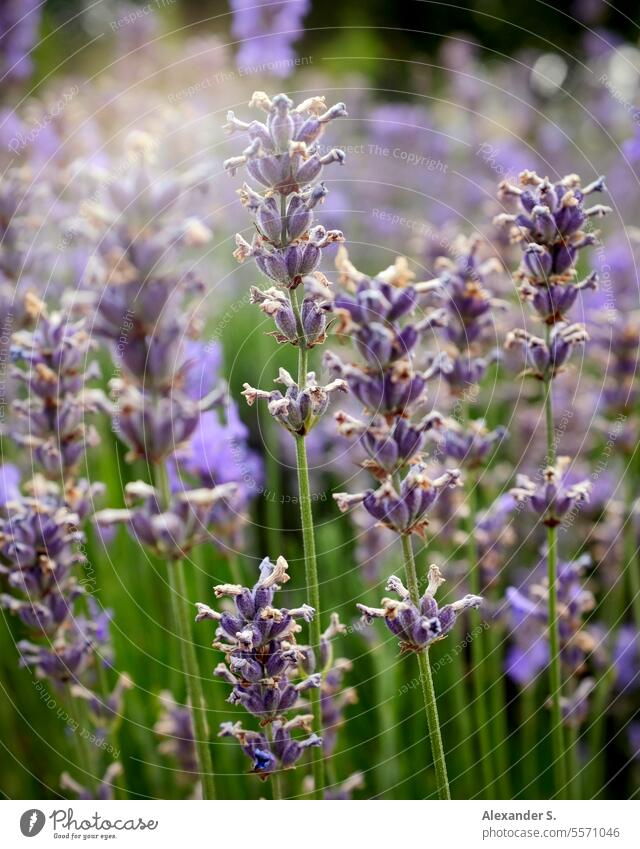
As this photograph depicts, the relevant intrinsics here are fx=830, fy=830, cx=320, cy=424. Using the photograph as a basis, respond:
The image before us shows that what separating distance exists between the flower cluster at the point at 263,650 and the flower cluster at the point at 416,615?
55mm

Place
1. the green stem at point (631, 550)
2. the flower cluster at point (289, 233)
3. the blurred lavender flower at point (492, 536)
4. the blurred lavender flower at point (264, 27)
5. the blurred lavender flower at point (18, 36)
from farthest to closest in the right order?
1. the blurred lavender flower at point (18, 36)
2. the blurred lavender flower at point (264, 27)
3. the green stem at point (631, 550)
4. the blurred lavender flower at point (492, 536)
5. the flower cluster at point (289, 233)

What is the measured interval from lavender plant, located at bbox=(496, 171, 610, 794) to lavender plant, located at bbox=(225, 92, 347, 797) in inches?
6.7

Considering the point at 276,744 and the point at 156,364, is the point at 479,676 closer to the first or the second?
the point at 276,744

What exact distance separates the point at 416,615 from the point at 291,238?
278mm

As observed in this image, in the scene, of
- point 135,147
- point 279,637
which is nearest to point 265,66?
point 135,147

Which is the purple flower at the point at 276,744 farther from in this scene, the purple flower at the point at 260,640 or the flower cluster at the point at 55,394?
the flower cluster at the point at 55,394

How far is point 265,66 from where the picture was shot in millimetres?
1261

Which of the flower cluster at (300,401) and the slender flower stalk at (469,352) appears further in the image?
the slender flower stalk at (469,352)

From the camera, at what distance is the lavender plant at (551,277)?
25.6 inches

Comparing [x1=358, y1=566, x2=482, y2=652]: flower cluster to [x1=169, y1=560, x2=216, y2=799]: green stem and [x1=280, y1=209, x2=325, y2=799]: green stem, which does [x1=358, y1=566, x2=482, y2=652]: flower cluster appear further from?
[x1=169, y1=560, x2=216, y2=799]: green stem

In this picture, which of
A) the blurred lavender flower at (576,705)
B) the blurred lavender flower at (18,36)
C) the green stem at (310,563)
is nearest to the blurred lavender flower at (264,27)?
the blurred lavender flower at (18,36)

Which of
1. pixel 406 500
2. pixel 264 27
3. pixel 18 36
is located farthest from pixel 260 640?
pixel 18 36

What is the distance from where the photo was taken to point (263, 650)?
1.92 ft
